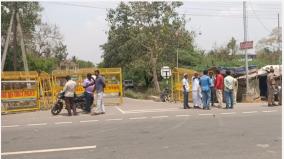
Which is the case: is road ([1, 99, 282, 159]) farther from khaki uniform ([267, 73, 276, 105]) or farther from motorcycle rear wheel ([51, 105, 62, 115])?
Result: khaki uniform ([267, 73, 276, 105])

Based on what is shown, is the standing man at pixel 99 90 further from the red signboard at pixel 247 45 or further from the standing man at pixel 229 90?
the red signboard at pixel 247 45

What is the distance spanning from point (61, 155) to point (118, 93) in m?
14.4

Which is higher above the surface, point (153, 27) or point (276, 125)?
point (153, 27)

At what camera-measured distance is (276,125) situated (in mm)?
12086

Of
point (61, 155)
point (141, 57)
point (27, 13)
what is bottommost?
point (61, 155)

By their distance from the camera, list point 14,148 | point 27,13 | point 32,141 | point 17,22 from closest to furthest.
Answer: point 14,148 → point 32,141 → point 17,22 → point 27,13

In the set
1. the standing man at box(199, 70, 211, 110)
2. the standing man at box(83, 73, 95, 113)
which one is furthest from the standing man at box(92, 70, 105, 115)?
the standing man at box(199, 70, 211, 110)

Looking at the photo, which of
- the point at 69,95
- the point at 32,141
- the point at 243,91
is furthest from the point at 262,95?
the point at 32,141

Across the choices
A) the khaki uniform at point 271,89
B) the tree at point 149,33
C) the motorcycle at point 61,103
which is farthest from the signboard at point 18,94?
the tree at point 149,33

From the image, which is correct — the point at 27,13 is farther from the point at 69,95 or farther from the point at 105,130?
the point at 105,130

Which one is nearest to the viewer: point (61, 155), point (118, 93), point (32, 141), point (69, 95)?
point (61, 155)

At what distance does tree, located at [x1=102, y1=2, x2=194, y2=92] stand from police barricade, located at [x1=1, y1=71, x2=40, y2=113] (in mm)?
23817

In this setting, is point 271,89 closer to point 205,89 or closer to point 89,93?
point 205,89

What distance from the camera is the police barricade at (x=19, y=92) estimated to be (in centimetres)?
1973
